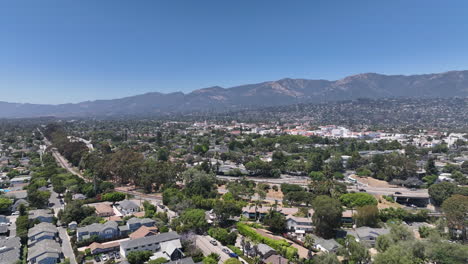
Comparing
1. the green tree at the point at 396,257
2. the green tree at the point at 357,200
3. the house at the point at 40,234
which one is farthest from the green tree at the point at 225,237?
the green tree at the point at 357,200

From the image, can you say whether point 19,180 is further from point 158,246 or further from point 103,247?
point 158,246

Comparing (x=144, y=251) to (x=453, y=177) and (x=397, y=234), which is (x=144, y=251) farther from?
(x=453, y=177)

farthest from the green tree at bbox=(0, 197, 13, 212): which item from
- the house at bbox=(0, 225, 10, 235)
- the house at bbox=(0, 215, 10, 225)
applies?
the house at bbox=(0, 225, 10, 235)

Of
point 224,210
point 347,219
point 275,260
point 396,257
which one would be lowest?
point 347,219

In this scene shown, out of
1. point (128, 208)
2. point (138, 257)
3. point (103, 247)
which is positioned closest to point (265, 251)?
point (138, 257)

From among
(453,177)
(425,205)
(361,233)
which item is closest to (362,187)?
(425,205)

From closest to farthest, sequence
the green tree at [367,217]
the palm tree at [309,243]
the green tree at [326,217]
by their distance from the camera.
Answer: the palm tree at [309,243] < the green tree at [326,217] < the green tree at [367,217]

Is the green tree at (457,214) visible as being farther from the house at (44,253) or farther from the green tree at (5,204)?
the green tree at (5,204)
